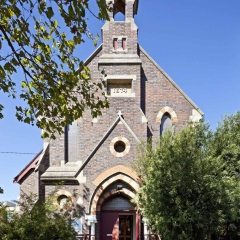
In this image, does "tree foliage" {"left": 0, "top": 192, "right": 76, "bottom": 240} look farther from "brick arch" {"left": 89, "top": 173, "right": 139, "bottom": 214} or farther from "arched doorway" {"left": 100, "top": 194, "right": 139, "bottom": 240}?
"arched doorway" {"left": 100, "top": 194, "right": 139, "bottom": 240}

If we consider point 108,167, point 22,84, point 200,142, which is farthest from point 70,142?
point 22,84

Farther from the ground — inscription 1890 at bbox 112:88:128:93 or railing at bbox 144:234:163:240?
inscription 1890 at bbox 112:88:128:93

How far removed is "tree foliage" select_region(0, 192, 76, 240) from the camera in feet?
34.6

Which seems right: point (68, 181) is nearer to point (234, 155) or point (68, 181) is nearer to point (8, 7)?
point (234, 155)

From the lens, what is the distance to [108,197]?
50.1 ft

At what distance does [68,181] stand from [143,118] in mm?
4510

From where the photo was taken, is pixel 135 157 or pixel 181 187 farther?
pixel 135 157

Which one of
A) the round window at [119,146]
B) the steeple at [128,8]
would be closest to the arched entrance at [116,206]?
the round window at [119,146]

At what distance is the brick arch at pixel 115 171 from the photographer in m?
14.6

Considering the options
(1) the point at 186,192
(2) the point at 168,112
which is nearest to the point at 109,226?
(1) the point at 186,192

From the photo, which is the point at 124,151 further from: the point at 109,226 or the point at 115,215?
the point at 109,226

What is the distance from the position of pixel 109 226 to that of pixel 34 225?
549 cm

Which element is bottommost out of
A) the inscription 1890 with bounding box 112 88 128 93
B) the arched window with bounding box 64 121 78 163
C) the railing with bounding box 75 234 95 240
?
the railing with bounding box 75 234 95 240

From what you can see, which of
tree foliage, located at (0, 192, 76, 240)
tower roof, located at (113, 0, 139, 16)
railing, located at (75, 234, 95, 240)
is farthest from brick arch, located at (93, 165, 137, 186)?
tower roof, located at (113, 0, 139, 16)
